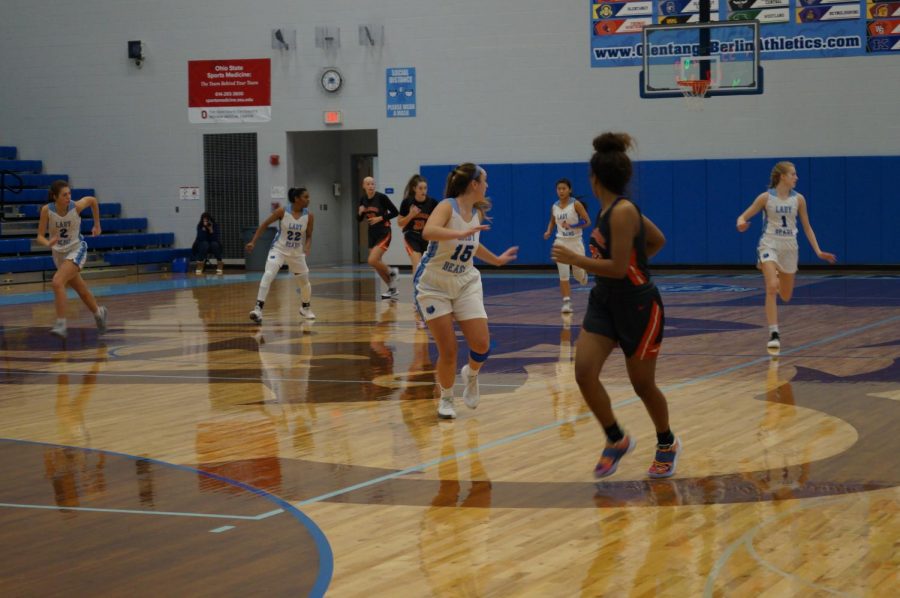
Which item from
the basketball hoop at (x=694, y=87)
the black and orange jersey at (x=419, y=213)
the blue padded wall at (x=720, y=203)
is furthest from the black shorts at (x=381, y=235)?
the blue padded wall at (x=720, y=203)

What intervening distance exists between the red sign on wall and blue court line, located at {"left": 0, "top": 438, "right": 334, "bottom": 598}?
2117 centimetres

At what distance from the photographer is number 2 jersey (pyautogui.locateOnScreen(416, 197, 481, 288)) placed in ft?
28.6

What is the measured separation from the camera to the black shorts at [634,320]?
6.55 metres

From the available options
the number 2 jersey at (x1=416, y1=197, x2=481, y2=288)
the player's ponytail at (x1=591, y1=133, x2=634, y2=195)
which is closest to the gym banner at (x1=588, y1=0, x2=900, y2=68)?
the number 2 jersey at (x1=416, y1=197, x2=481, y2=288)

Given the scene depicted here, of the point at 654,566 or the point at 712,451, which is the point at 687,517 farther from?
the point at 712,451

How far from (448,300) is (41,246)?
57.7 ft

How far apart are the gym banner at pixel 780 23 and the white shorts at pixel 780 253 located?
43.6ft

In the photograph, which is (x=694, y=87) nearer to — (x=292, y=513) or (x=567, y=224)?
(x=567, y=224)

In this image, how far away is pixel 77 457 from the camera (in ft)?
24.9

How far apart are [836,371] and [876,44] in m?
15.9

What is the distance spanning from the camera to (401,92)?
27688 millimetres

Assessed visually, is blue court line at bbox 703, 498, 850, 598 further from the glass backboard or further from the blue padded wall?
the blue padded wall

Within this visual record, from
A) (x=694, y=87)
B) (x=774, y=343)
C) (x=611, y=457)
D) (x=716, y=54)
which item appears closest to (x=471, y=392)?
(x=611, y=457)

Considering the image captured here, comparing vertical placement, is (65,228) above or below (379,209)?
below
